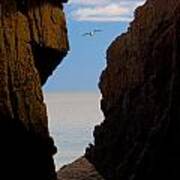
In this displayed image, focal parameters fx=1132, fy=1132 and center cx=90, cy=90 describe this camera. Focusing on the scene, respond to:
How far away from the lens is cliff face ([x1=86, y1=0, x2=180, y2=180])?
18.8 metres

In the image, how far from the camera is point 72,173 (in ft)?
80.3

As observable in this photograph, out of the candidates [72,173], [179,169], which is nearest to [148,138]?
[179,169]

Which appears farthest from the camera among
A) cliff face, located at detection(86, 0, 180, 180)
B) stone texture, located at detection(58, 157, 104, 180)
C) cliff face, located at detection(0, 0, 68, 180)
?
stone texture, located at detection(58, 157, 104, 180)

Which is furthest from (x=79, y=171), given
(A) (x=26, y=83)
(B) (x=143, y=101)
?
(A) (x=26, y=83)

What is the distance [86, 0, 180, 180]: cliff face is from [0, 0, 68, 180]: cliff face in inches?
88.9

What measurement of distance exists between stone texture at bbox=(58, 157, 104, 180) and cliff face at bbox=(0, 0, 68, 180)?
5.48 m

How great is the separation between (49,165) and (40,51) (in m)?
1.74

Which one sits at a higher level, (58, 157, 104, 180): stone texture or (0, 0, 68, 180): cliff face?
(0, 0, 68, 180): cliff face

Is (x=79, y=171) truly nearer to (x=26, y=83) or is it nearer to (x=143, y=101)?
(x=143, y=101)

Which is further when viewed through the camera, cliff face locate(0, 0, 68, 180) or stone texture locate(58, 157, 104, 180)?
stone texture locate(58, 157, 104, 180)

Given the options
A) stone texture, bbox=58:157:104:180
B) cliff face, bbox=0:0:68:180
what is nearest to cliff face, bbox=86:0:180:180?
stone texture, bbox=58:157:104:180

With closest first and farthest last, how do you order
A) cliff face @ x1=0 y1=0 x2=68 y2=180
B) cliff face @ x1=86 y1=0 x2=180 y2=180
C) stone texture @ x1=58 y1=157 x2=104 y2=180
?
cliff face @ x1=0 y1=0 x2=68 y2=180, cliff face @ x1=86 y1=0 x2=180 y2=180, stone texture @ x1=58 y1=157 x2=104 y2=180

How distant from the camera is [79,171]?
79.9 feet

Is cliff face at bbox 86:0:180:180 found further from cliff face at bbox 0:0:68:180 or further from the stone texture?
cliff face at bbox 0:0:68:180
